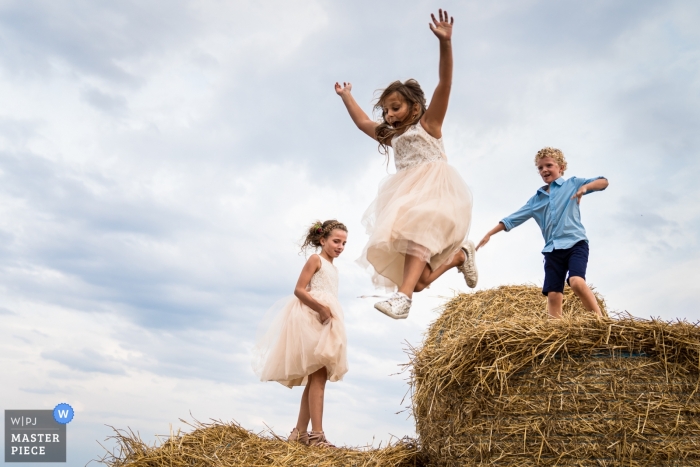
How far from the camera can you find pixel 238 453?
13.9 feet

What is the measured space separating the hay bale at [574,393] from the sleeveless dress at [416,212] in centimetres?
58

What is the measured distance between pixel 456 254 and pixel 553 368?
107 centimetres

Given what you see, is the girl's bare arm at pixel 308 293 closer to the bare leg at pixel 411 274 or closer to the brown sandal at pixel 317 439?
the brown sandal at pixel 317 439

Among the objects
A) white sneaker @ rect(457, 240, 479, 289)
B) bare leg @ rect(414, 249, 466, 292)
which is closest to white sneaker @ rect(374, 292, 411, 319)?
bare leg @ rect(414, 249, 466, 292)

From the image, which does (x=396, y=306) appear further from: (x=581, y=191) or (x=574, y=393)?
A: (x=581, y=191)

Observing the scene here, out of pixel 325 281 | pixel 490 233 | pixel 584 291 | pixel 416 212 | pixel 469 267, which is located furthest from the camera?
pixel 325 281

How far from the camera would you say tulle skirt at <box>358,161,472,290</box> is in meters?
3.68

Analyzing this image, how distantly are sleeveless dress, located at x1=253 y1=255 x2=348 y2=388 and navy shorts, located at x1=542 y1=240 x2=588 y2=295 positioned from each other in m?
1.61

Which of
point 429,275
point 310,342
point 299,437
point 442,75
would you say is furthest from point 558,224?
point 299,437

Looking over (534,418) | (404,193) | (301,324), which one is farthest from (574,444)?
(301,324)

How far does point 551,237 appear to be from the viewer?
487 cm

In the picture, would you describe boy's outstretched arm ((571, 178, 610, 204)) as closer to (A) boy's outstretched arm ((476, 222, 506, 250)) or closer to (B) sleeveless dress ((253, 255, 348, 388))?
(A) boy's outstretched arm ((476, 222, 506, 250))

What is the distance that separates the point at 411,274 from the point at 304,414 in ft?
6.06

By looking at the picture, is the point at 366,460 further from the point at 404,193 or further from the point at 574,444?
the point at 404,193
